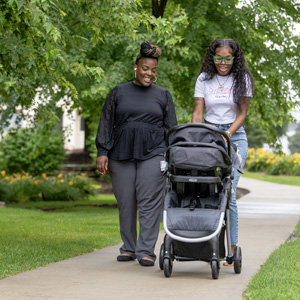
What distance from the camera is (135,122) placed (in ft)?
22.8

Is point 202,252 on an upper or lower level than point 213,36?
lower

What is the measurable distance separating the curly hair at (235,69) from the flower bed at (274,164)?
2774cm

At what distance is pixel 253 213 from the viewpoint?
1437cm

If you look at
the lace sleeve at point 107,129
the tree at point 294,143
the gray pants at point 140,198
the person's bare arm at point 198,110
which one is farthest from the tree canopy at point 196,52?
the tree at point 294,143

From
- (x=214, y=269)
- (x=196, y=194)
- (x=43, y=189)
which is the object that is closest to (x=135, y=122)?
(x=196, y=194)

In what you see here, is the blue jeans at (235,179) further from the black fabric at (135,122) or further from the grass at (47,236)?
the grass at (47,236)

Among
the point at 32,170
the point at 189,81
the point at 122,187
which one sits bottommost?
the point at 32,170

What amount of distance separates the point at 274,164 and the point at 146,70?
94.6 ft

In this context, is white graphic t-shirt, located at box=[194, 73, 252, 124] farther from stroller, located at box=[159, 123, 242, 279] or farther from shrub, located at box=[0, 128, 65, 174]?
shrub, located at box=[0, 128, 65, 174]

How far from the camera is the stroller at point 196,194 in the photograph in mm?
5754

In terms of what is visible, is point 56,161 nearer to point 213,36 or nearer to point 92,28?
point 213,36

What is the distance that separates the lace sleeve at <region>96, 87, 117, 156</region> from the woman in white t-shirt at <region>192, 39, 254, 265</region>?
0.92 metres

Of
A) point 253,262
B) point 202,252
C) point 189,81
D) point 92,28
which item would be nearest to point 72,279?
point 202,252

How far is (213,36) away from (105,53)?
2107 millimetres
